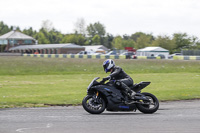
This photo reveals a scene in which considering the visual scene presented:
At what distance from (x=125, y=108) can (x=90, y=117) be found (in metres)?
1.49

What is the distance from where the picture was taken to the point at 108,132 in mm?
9547

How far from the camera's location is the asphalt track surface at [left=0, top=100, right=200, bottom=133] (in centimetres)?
988

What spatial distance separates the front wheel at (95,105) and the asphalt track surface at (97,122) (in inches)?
10.2

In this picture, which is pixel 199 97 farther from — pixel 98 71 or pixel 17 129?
pixel 98 71

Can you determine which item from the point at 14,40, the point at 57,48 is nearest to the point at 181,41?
the point at 57,48

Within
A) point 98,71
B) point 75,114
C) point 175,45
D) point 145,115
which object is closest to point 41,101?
point 75,114

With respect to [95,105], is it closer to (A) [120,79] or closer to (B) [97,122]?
(A) [120,79]

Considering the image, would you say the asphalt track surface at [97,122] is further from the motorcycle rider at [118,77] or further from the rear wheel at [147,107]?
the motorcycle rider at [118,77]

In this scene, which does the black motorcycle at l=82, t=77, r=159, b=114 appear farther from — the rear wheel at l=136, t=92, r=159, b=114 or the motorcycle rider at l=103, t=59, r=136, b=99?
the motorcycle rider at l=103, t=59, r=136, b=99

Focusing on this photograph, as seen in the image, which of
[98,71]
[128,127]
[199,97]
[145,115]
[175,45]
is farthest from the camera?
[175,45]

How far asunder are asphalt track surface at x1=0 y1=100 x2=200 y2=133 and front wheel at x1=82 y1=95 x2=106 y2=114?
0.26 meters

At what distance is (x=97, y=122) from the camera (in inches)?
440

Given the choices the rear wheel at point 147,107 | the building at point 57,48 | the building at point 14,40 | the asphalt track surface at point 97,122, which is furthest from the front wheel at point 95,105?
the building at point 14,40

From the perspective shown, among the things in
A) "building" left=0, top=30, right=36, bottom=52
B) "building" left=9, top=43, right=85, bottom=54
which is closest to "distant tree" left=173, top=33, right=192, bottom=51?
"building" left=9, top=43, right=85, bottom=54
